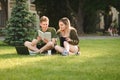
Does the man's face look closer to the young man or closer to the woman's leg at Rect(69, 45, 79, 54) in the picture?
the young man

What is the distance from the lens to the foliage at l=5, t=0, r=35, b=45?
67.7 ft

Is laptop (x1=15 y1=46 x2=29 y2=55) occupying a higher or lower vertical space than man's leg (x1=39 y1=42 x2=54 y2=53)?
lower

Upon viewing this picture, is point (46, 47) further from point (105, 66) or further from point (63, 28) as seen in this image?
point (105, 66)

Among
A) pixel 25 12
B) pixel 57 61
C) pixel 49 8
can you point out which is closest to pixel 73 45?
pixel 57 61

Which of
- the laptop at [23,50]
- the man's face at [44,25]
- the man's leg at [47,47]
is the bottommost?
the laptop at [23,50]

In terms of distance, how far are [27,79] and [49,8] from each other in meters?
34.2

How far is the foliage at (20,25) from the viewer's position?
2062 cm

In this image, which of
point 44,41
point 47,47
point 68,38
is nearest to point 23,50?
point 44,41

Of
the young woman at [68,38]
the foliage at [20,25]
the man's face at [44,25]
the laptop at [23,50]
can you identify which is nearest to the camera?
the young woman at [68,38]

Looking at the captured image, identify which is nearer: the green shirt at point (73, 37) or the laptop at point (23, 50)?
the green shirt at point (73, 37)

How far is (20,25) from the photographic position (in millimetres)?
20797

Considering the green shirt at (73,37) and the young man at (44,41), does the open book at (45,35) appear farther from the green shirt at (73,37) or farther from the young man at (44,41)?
the green shirt at (73,37)

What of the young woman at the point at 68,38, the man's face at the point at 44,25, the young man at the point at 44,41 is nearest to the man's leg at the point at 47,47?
the young man at the point at 44,41

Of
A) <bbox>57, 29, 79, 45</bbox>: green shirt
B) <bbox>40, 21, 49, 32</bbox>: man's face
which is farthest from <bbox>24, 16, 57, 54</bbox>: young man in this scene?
<bbox>57, 29, 79, 45</bbox>: green shirt
